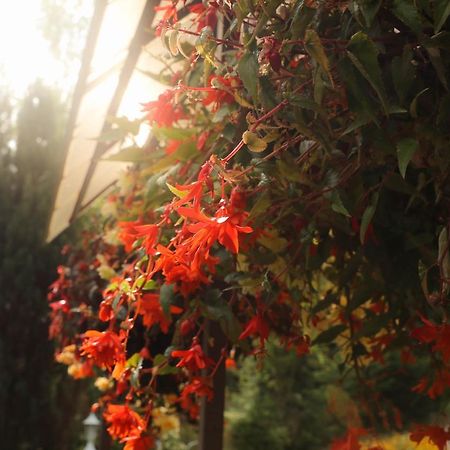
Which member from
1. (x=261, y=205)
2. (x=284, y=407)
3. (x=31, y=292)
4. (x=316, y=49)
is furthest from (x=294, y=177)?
(x=284, y=407)

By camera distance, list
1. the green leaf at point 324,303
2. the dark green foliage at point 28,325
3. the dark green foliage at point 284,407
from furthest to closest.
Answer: the dark green foliage at point 284,407 < the dark green foliage at point 28,325 < the green leaf at point 324,303

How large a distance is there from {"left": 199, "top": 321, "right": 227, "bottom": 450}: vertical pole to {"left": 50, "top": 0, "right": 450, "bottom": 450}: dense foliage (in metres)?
0.04

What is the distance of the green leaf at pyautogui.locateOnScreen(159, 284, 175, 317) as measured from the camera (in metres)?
0.91

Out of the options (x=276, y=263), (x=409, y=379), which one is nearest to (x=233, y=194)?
(x=276, y=263)

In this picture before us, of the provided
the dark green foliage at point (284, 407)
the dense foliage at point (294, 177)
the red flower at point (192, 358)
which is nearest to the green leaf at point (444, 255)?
the dense foliage at point (294, 177)

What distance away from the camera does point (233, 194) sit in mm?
674

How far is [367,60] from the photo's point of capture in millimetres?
591

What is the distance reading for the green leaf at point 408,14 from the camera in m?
0.61

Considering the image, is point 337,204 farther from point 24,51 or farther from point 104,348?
point 24,51

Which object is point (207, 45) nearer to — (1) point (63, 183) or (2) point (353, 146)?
(2) point (353, 146)

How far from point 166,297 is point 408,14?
0.47 m

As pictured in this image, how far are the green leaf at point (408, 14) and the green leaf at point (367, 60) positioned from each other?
46 mm

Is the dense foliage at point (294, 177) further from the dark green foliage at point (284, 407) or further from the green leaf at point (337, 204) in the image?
the dark green foliage at point (284, 407)

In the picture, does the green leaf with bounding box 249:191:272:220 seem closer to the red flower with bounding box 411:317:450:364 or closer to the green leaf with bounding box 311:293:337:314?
the red flower with bounding box 411:317:450:364
